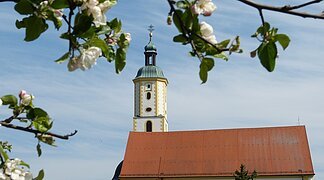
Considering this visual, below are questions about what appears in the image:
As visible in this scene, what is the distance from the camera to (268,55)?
1.61 meters

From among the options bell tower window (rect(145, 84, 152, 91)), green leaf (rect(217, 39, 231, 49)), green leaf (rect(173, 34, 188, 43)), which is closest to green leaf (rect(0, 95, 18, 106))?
green leaf (rect(173, 34, 188, 43))

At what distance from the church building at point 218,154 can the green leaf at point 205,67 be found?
27139mm

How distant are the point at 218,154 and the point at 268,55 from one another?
28.7m

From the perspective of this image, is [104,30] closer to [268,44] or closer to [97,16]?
[97,16]

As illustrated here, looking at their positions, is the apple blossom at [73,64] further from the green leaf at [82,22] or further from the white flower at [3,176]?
the white flower at [3,176]

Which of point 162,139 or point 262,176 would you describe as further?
point 162,139

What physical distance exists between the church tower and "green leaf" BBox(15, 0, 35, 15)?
35.4m

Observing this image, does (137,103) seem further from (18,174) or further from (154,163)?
(18,174)

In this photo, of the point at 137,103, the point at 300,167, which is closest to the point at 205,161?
the point at 300,167

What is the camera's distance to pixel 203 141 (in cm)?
3081

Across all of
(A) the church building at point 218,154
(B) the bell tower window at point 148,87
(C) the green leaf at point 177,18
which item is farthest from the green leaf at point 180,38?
(B) the bell tower window at point 148,87

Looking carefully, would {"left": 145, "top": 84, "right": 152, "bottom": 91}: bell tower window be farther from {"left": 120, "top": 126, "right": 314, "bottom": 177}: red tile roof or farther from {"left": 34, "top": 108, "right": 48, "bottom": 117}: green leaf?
{"left": 34, "top": 108, "right": 48, "bottom": 117}: green leaf

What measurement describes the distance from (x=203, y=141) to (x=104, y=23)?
29.3 m

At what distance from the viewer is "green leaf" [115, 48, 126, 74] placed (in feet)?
6.52
